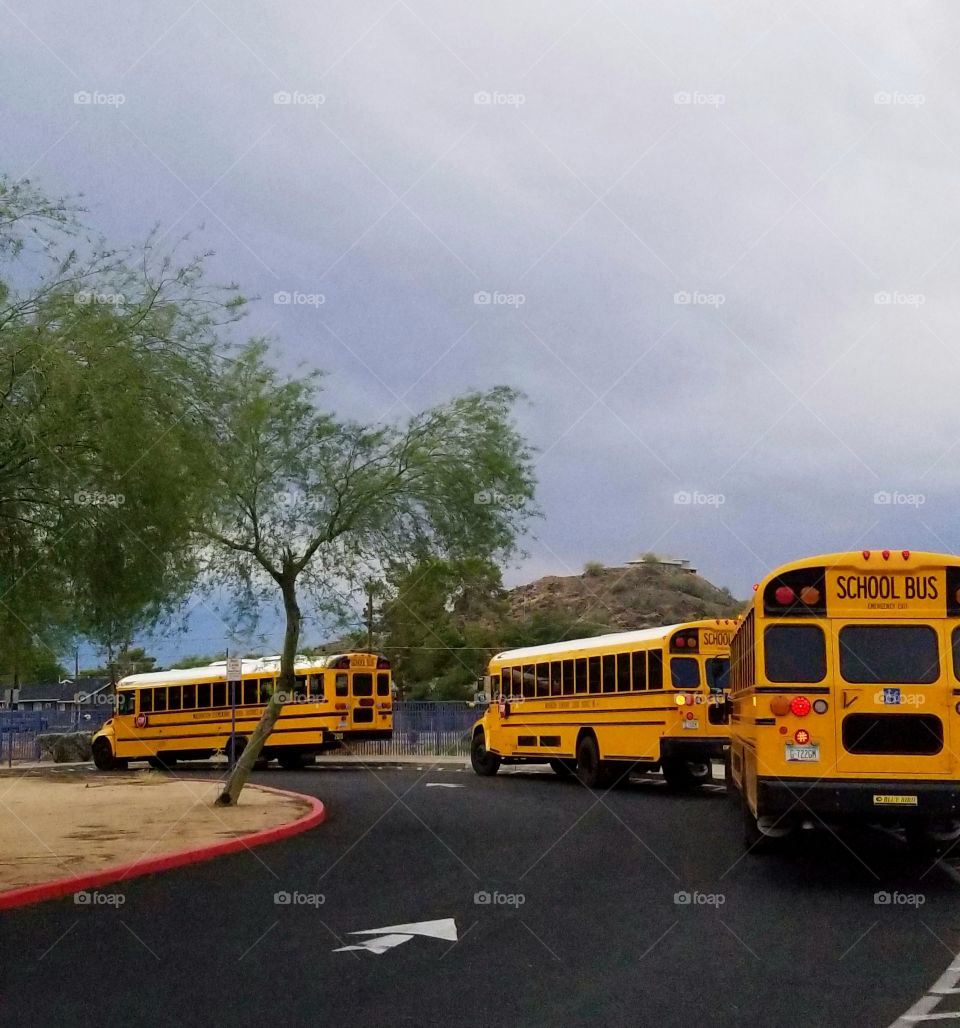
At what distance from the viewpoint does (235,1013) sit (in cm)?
686

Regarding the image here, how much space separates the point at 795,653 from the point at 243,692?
24.1 m

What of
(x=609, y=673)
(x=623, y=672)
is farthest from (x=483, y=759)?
(x=623, y=672)

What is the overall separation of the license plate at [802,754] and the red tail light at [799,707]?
0.29 m

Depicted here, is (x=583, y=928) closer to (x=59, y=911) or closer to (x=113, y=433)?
(x=59, y=911)

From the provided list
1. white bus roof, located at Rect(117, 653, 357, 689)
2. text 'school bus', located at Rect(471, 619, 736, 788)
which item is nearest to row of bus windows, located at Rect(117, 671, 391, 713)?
white bus roof, located at Rect(117, 653, 357, 689)

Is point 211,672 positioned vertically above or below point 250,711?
above

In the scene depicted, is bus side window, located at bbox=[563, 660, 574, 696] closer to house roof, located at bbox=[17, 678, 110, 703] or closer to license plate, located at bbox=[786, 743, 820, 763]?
license plate, located at bbox=[786, 743, 820, 763]

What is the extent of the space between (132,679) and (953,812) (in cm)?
2977

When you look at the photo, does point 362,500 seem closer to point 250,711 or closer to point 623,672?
point 623,672

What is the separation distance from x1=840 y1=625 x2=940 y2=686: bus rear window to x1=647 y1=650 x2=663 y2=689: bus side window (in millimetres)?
10027

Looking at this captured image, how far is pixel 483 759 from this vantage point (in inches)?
1170

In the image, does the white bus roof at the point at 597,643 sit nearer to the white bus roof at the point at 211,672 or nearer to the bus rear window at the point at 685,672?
the bus rear window at the point at 685,672

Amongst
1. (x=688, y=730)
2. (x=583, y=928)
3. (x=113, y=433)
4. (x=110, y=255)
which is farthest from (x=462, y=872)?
(x=688, y=730)

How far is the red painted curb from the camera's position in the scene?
11172 millimetres
